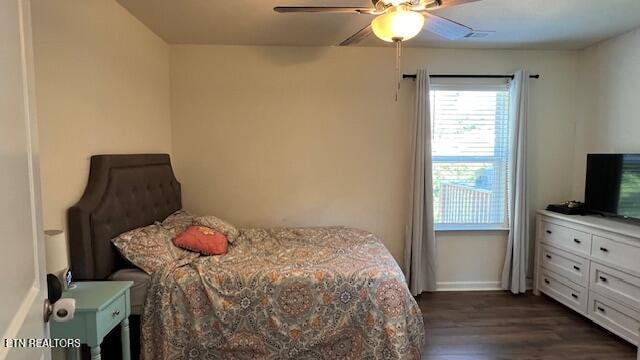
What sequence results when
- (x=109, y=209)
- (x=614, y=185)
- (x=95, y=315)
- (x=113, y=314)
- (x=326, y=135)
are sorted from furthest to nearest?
1. (x=326, y=135)
2. (x=614, y=185)
3. (x=109, y=209)
4. (x=113, y=314)
5. (x=95, y=315)

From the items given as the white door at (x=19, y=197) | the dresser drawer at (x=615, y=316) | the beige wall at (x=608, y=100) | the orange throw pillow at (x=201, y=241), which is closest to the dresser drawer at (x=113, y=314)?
the orange throw pillow at (x=201, y=241)

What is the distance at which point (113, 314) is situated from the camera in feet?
5.49

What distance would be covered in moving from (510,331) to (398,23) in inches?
99.4

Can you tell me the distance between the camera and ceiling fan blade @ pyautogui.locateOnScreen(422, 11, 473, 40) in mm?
1921

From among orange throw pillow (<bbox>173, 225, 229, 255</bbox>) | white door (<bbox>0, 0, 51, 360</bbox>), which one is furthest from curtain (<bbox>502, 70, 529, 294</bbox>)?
white door (<bbox>0, 0, 51, 360</bbox>)

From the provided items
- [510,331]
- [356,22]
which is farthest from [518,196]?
[356,22]

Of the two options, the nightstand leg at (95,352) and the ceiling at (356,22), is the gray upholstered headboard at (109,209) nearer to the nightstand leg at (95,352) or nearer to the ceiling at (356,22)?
the nightstand leg at (95,352)

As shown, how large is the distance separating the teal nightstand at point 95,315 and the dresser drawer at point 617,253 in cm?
337

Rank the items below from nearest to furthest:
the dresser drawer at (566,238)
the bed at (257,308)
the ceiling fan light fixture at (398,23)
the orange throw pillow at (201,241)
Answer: the ceiling fan light fixture at (398,23) < the bed at (257,308) < the orange throw pillow at (201,241) < the dresser drawer at (566,238)

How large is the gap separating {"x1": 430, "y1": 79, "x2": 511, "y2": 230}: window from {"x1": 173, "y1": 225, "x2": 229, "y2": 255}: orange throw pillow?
222 cm

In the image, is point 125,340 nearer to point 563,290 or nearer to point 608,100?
point 563,290

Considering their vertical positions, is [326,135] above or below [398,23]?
below

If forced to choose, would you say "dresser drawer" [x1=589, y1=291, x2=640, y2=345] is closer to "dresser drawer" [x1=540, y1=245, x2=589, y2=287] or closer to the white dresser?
the white dresser

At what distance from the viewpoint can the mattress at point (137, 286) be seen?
6.88 feet
